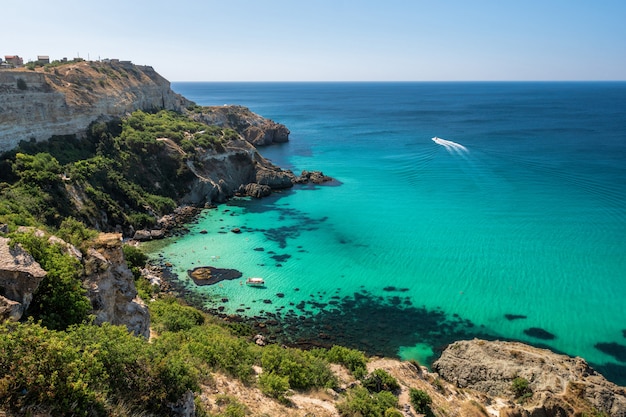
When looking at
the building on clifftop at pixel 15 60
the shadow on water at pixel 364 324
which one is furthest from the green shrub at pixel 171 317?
the building on clifftop at pixel 15 60

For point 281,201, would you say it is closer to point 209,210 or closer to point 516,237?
point 209,210

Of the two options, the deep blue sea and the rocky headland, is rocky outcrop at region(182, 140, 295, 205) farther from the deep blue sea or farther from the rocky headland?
the deep blue sea

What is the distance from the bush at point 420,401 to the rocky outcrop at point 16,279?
52.6ft

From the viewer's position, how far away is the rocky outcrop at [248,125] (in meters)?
94.0

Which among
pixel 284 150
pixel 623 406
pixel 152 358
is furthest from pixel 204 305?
pixel 284 150

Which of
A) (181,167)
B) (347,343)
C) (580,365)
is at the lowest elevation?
(347,343)

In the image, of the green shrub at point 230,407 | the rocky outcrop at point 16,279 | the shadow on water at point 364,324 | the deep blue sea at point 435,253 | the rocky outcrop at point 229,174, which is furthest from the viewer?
the rocky outcrop at point 229,174

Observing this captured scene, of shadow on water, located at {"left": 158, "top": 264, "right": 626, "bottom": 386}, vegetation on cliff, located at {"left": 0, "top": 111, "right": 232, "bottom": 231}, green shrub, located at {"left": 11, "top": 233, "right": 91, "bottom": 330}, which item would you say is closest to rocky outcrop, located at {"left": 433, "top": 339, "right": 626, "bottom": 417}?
shadow on water, located at {"left": 158, "top": 264, "right": 626, "bottom": 386}

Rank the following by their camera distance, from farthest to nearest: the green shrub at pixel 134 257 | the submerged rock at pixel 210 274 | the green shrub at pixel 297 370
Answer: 1. the submerged rock at pixel 210 274
2. the green shrub at pixel 134 257
3. the green shrub at pixel 297 370

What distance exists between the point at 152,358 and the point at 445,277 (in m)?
29.8

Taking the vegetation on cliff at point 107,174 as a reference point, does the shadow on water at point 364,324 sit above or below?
below

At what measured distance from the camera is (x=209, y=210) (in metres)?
52.8

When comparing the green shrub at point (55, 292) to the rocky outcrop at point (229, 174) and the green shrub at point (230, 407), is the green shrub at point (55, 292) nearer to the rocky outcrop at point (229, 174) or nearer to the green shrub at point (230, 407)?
the green shrub at point (230, 407)

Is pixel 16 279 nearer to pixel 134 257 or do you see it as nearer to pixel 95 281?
pixel 95 281
